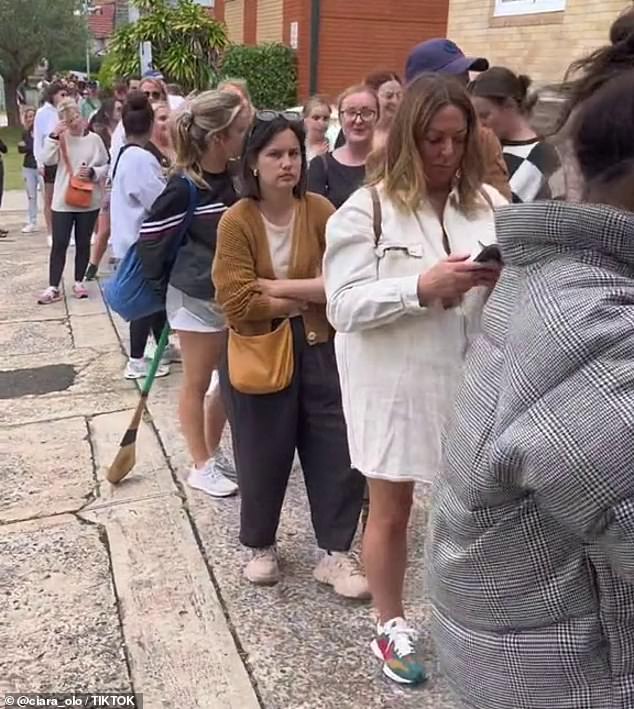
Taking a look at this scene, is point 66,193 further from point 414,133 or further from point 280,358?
point 414,133

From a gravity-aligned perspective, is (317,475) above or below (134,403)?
above

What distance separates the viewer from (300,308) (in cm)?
306

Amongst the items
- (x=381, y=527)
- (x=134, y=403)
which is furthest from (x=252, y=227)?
(x=134, y=403)

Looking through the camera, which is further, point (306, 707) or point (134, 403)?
point (134, 403)

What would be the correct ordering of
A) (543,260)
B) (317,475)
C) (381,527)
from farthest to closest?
(317,475), (381,527), (543,260)

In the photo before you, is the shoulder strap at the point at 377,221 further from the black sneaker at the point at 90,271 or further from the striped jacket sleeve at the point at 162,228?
the black sneaker at the point at 90,271

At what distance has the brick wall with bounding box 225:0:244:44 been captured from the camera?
20156 millimetres

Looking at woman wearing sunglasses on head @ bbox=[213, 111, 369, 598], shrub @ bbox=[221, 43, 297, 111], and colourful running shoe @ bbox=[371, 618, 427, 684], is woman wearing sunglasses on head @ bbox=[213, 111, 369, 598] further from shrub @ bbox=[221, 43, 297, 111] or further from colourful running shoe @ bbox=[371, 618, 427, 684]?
shrub @ bbox=[221, 43, 297, 111]

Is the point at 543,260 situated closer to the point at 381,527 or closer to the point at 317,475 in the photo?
the point at 381,527

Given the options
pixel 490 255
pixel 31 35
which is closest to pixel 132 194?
pixel 490 255

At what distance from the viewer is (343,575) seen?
3.23m

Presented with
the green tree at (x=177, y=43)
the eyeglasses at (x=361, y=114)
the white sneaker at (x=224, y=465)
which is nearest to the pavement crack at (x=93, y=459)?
the white sneaker at (x=224, y=465)

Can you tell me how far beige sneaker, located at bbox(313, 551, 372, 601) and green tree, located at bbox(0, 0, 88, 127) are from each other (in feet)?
123

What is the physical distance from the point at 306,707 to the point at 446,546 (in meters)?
1.46
